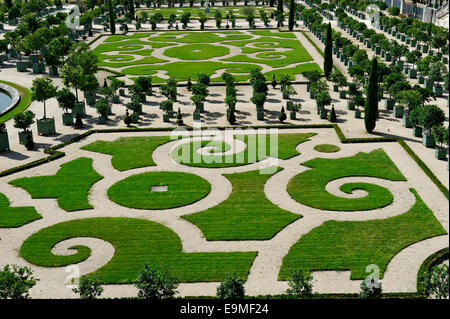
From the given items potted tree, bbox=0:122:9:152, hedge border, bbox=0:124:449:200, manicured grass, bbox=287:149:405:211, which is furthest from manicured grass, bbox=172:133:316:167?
potted tree, bbox=0:122:9:152

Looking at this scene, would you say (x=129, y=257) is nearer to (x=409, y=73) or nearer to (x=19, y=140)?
(x=19, y=140)

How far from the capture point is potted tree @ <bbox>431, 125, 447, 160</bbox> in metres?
49.1

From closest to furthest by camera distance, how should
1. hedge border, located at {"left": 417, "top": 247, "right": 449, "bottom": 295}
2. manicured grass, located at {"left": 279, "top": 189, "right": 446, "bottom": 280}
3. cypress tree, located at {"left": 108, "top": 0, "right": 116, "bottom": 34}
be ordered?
hedge border, located at {"left": 417, "top": 247, "right": 449, "bottom": 295} < manicured grass, located at {"left": 279, "top": 189, "right": 446, "bottom": 280} < cypress tree, located at {"left": 108, "top": 0, "right": 116, "bottom": 34}

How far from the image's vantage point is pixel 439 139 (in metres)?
50.3

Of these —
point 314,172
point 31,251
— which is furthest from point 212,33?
point 31,251

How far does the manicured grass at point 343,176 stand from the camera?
41031 mm

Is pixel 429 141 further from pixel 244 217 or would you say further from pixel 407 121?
pixel 244 217

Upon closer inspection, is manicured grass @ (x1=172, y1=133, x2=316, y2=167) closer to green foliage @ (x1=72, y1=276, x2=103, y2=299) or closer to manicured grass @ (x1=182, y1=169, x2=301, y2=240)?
manicured grass @ (x1=182, y1=169, x2=301, y2=240)

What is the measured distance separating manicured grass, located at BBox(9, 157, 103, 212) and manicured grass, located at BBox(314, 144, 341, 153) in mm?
20957

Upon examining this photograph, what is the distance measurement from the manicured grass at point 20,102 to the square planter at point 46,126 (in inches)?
342

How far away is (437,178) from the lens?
4472 cm

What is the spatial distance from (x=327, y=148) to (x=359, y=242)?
60.2 feet

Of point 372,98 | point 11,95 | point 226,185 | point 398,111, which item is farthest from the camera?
point 11,95

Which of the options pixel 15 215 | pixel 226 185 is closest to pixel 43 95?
pixel 15 215
